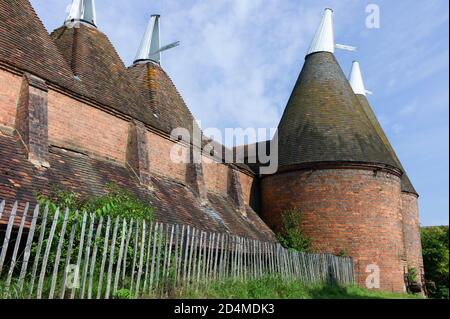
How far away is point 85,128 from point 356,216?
1045cm

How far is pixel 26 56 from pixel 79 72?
2024mm

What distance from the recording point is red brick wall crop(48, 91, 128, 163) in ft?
35.4

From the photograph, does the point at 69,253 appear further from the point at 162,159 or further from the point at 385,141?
the point at 385,141

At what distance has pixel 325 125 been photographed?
18.6 metres

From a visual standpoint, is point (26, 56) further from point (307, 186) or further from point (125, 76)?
point (307, 186)

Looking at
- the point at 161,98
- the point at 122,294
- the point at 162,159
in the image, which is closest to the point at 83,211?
the point at 122,294

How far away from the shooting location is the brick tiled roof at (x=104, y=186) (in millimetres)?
8109

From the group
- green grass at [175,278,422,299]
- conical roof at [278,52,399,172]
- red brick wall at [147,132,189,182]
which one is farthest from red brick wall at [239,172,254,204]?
green grass at [175,278,422,299]

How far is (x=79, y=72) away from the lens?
12.5 m

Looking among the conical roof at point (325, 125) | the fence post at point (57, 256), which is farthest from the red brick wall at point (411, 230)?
the fence post at point (57, 256)

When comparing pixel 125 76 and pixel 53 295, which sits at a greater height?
pixel 125 76

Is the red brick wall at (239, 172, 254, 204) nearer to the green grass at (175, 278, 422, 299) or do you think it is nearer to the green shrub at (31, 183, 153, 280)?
the green grass at (175, 278, 422, 299)

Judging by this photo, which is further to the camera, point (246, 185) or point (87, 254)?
point (246, 185)
